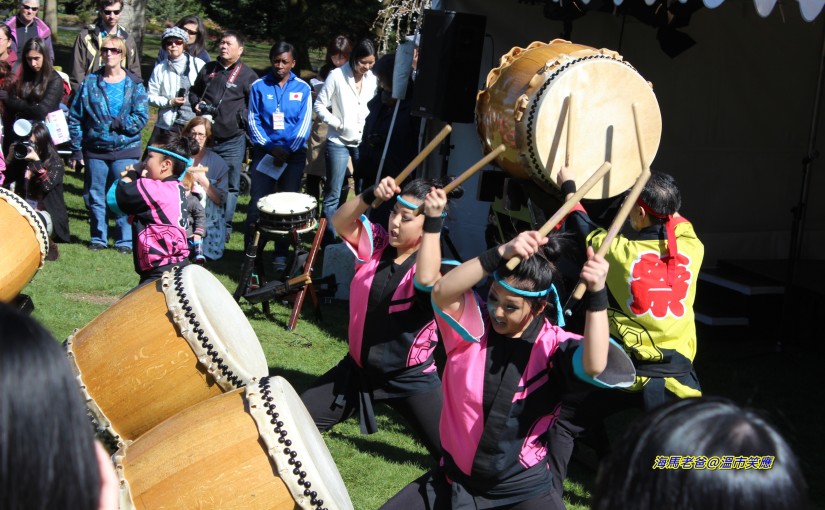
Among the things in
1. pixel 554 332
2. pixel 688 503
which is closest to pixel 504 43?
pixel 554 332

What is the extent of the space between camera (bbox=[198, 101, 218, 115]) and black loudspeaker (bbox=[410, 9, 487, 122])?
2606mm

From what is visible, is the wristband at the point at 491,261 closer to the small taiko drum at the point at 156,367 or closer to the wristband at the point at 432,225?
the wristband at the point at 432,225

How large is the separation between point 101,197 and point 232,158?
105 centimetres

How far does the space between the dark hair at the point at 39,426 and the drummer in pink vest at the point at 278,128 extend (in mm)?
5908

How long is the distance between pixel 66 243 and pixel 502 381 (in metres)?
5.76

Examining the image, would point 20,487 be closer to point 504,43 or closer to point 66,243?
point 504,43

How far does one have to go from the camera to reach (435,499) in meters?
2.77

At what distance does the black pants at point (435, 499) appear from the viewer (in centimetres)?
272

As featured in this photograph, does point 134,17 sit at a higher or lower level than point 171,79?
lower

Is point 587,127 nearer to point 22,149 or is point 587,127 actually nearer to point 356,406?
point 356,406

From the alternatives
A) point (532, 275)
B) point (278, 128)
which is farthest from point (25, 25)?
point (532, 275)

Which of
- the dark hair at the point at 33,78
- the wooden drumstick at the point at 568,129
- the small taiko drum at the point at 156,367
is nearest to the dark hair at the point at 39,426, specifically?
the small taiko drum at the point at 156,367

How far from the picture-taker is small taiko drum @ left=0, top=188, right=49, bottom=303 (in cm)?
437

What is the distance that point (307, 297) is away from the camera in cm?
666
